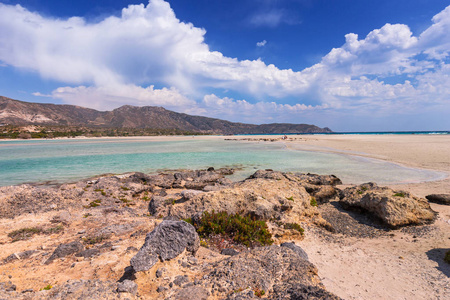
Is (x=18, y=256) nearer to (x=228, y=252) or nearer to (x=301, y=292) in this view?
(x=228, y=252)

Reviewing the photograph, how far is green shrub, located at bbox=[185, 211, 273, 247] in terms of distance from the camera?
6.96m

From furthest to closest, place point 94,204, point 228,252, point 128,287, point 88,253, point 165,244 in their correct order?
point 94,204 → point 228,252 → point 88,253 → point 165,244 → point 128,287

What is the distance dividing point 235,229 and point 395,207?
7.76 meters

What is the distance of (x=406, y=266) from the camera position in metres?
6.47

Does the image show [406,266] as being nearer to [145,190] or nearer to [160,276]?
[160,276]

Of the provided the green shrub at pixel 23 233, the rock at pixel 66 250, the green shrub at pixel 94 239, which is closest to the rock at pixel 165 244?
the rock at pixel 66 250

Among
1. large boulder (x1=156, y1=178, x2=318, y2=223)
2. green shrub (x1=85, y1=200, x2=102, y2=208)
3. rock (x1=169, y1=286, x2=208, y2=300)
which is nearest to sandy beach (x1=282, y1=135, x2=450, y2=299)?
large boulder (x1=156, y1=178, x2=318, y2=223)

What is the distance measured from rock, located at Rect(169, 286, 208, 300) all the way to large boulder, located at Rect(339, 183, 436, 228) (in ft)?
30.5

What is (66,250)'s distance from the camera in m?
5.89

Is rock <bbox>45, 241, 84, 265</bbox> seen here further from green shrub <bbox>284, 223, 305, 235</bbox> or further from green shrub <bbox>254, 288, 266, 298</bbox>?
green shrub <bbox>284, 223, 305, 235</bbox>

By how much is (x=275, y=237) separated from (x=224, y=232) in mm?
2019

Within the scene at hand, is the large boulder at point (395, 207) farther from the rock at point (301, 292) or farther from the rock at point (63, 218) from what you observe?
the rock at point (63, 218)

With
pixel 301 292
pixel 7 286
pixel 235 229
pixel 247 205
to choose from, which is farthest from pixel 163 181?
pixel 301 292

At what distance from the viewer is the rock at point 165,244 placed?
14.5ft
